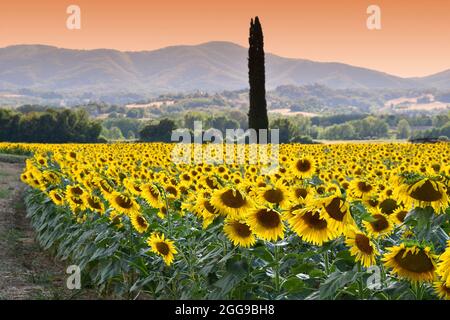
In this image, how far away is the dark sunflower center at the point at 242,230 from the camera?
4406mm

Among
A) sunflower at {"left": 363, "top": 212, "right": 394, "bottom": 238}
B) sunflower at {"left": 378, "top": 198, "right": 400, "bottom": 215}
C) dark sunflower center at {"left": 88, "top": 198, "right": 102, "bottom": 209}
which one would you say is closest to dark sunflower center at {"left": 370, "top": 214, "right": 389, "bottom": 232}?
sunflower at {"left": 363, "top": 212, "right": 394, "bottom": 238}

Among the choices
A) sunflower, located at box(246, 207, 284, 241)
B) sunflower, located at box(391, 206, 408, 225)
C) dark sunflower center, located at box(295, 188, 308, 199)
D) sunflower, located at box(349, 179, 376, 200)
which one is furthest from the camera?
sunflower, located at box(349, 179, 376, 200)

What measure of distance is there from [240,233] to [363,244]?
0.93 meters

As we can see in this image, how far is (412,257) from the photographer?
10.8 feet

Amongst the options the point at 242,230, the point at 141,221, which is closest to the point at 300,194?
the point at 242,230

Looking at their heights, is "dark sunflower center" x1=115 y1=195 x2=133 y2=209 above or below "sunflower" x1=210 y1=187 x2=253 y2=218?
below

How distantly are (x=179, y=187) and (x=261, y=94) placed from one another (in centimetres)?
2456

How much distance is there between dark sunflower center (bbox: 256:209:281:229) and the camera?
4.38 m

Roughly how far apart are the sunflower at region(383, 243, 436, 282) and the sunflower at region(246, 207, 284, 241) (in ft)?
3.69

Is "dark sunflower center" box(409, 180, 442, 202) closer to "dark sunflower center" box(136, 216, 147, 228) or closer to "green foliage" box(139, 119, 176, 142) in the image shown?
"dark sunflower center" box(136, 216, 147, 228)

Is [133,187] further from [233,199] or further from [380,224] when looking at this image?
[380,224]

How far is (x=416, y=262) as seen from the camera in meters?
3.30

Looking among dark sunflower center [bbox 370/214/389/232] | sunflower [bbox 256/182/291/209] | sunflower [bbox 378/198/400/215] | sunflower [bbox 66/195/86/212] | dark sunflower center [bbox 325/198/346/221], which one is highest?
dark sunflower center [bbox 325/198/346/221]
